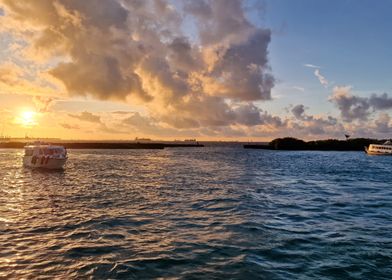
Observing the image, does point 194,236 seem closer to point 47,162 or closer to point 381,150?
point 47,162

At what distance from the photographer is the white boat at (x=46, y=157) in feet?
209

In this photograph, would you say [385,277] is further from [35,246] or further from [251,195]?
[251,195]

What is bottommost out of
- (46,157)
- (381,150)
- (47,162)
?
(47,162)

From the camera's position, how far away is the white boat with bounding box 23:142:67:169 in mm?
63562

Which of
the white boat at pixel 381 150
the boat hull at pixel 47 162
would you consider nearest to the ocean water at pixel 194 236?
the boat hull at pixel 47 162

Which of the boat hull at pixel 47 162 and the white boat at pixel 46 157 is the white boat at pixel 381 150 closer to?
the white boat at pixel 46 157

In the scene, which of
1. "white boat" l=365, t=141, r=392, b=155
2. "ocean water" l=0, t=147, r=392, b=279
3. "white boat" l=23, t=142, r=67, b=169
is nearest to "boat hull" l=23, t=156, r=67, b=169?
"white boat" l=23, t=142, r=67, b=169

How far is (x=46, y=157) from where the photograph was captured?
63.8m

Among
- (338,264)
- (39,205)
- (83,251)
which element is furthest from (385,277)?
(39,205)

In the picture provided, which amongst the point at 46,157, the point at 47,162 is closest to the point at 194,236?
the point at 47,162

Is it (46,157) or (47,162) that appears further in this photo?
(46,157)

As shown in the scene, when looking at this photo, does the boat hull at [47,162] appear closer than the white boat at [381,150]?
Yes

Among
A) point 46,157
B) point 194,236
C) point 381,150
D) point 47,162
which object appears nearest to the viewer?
point 194,236

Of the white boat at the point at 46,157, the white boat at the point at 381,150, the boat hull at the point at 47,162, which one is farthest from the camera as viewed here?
the white boat at the point at 381,150
